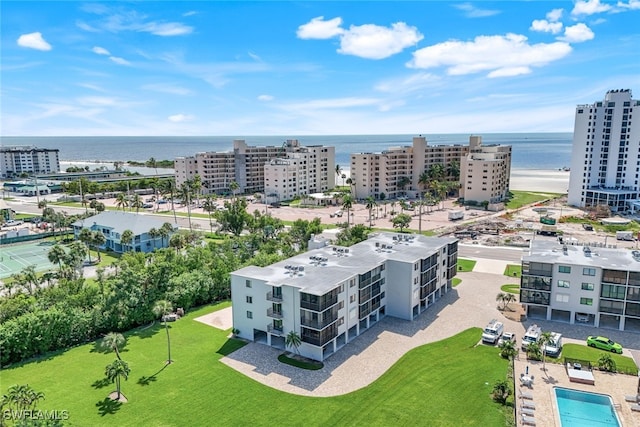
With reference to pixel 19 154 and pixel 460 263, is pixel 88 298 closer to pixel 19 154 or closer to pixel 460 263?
pixel 460 263

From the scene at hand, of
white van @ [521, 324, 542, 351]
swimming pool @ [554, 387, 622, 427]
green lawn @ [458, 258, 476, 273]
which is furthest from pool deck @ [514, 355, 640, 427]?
green lawn @ [458, 258, 476, 273]

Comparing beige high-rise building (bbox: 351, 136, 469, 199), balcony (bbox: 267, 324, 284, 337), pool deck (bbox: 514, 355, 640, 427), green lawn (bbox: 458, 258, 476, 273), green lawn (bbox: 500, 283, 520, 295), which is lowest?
pool deck (bbox: 514, 355, 640, 427)

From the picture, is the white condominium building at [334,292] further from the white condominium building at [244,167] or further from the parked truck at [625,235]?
the white condominium building at [244,167]

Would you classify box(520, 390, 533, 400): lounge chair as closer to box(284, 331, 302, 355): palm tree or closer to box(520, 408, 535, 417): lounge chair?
box(520, 408, 535, 417): lounge chair

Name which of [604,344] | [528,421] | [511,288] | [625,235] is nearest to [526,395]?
[528,421]

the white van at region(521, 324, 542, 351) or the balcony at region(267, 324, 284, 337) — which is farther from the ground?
the balcony at region(267, 324, 284, 337)

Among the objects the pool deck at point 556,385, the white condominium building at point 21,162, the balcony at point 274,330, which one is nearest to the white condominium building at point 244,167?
the white condominium building at point 21,162
